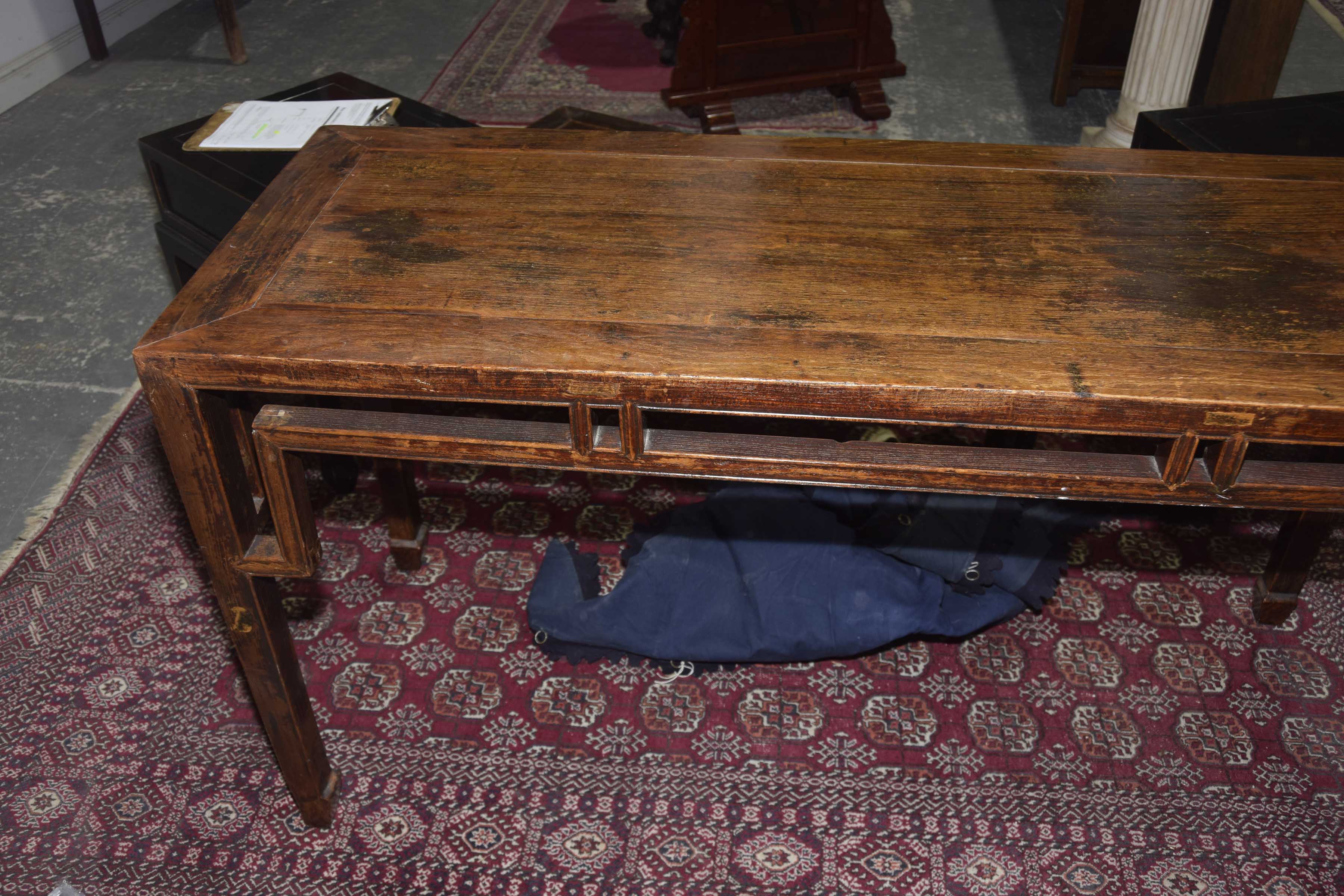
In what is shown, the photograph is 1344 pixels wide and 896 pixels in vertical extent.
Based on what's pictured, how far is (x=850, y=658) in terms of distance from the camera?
7.81ft

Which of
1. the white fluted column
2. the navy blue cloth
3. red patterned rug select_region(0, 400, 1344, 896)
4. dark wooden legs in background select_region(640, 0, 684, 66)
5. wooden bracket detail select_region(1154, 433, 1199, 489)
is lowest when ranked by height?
red patterned rug select_region(0, 400, 1344, 896)

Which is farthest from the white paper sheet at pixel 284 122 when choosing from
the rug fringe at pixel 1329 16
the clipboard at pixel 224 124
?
the rug fringe at pixel 1329 16

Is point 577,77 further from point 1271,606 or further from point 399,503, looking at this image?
point 1271,606

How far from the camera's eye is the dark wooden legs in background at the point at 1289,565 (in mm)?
2299

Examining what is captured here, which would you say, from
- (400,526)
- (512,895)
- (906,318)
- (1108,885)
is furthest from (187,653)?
(1108,885)

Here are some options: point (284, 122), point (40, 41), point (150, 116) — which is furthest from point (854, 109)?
point (40, 41)

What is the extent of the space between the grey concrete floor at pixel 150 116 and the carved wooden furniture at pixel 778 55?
217 millimetres

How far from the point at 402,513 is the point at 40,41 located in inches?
156

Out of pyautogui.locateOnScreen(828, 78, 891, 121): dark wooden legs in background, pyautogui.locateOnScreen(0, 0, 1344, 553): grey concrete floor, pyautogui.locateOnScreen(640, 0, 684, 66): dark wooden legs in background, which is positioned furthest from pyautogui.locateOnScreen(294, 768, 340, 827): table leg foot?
pyautogui.locateOnScreen(640, 0, 684, 66): dark wooden legs in background

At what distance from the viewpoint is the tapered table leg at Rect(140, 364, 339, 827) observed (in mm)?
1581

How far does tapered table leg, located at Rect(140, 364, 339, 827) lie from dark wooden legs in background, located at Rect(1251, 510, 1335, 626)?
2032 mm

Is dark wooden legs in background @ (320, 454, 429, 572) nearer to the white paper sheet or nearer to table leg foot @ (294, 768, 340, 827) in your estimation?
table leg foot @ (294, 768, 340, 827)

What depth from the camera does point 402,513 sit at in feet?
8.25

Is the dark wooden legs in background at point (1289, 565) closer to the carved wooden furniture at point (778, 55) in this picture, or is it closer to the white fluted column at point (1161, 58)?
the white fluted column at point (1161, 58)
